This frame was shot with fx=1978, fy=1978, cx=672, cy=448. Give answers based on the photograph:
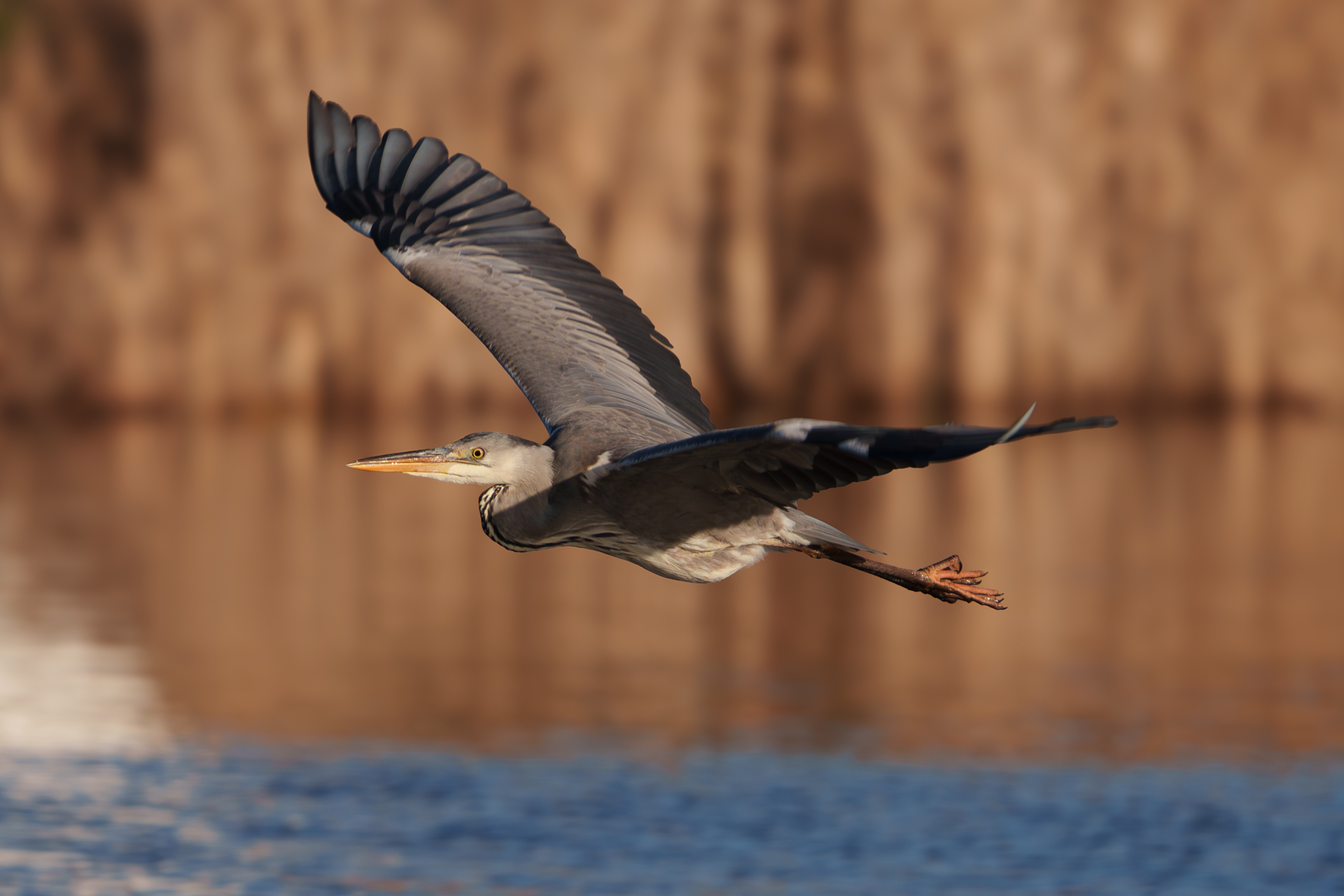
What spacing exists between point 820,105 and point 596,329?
93.3 ft

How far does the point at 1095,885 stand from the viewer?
1533 cm

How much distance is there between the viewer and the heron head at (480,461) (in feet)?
25.8

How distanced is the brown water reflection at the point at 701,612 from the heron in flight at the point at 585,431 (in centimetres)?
1010

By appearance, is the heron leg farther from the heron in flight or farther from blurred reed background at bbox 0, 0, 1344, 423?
blurred reed background at bbox 0, 0, 1344, 423

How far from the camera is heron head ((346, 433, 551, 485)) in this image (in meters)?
7.88

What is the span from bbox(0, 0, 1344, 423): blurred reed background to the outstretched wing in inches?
1129

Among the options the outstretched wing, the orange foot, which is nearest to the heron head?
the outstretched wing

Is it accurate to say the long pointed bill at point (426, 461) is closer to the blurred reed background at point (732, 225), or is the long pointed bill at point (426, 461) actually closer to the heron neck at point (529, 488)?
the heron neck at point (529, 488)

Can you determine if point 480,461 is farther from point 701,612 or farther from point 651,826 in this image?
point 701,612

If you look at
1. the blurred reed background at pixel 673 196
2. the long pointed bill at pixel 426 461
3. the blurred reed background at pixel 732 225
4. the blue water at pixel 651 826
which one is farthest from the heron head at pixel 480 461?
the blurred reed background at pixel 673 196

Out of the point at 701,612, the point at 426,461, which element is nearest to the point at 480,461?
the point at 426,461

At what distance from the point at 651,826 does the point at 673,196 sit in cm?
2147

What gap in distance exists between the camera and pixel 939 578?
8688 millimetres

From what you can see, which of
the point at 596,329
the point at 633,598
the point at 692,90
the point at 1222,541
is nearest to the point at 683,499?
the point at 596,329
